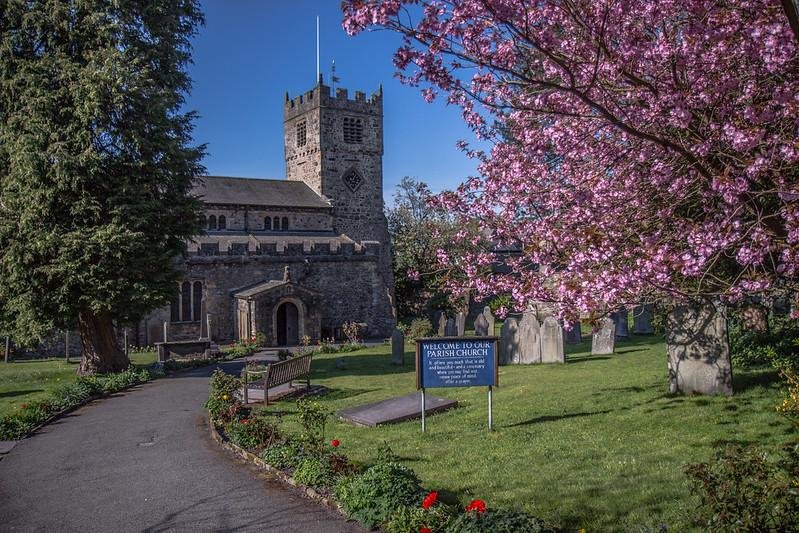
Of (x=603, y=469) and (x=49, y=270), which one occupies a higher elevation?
(x=49, y=270)

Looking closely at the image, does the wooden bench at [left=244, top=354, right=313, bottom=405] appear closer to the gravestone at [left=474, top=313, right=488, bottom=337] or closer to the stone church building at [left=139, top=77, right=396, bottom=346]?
the gravestone at [left=474, top=313, right=488, bottom=337]

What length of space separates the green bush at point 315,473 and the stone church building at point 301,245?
20.8 m

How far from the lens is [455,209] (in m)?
9.96

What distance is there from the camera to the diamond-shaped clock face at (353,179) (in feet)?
143

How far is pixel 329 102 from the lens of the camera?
144ft

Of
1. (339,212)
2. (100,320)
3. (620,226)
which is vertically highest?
(339,212)

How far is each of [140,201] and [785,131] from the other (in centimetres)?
1696

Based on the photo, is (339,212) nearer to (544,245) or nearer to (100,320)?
(100,320)

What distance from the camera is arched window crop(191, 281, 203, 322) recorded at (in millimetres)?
32781

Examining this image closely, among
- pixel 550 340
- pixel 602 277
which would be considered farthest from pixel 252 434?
pixel 550 340

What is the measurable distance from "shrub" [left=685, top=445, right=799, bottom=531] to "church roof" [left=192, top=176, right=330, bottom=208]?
3586cm

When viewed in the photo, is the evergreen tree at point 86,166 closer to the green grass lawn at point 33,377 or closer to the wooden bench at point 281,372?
the green grass lawn at point 33,377

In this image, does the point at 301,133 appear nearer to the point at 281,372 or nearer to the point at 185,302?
the point at 185,302

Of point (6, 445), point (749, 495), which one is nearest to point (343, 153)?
point (6, 445)
